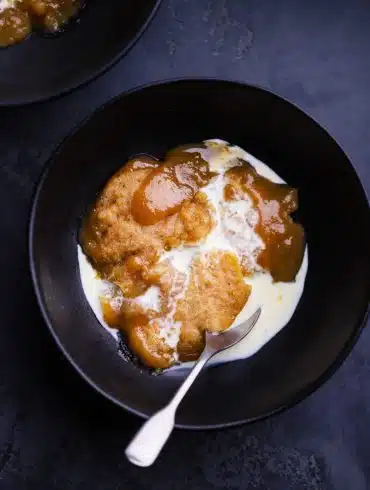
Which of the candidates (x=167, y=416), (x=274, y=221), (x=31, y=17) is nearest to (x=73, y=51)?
(x=31, y=17)

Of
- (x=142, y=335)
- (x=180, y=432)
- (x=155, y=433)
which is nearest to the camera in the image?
(x=155, y=433)

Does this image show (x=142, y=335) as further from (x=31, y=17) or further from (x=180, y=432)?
(x=31, y=17)

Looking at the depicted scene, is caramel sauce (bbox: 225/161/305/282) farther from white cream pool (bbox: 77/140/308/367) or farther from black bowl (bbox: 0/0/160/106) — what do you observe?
black bowl (bbox: 0/0/160/106)

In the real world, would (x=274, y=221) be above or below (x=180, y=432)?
above

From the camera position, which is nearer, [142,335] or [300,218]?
[142,335]

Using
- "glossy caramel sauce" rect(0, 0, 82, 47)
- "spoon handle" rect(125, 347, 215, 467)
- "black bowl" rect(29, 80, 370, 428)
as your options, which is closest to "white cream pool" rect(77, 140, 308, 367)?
"black bowl" rect(29, 80, 370, 428)

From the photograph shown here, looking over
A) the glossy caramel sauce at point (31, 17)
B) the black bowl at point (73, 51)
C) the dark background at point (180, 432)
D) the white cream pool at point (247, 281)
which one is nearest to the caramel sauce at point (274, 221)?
the white cream pool at point (247, 281)

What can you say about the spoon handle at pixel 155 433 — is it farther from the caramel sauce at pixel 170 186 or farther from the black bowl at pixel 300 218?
the caramel sauce at pixel 170 186

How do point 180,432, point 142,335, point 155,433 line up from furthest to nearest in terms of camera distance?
point 180,432 → point 142,335 → point 155,433
